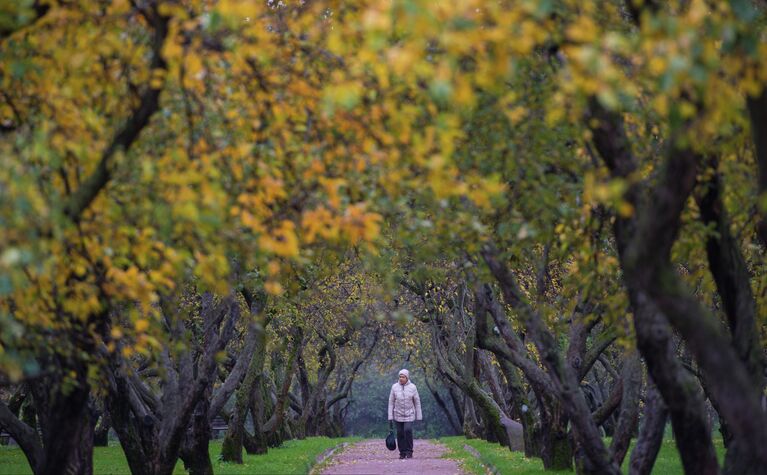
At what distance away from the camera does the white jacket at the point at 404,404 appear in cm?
2569

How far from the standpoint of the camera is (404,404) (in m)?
25.6

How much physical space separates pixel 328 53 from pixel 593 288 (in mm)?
3943

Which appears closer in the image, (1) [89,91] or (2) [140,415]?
(1) [89,91]

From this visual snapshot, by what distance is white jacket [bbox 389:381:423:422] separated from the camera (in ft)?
84.3

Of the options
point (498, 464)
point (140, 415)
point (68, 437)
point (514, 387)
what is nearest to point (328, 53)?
point (68, 437)

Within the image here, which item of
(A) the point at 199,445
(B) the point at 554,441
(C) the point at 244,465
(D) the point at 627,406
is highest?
(D) the point at 627,406

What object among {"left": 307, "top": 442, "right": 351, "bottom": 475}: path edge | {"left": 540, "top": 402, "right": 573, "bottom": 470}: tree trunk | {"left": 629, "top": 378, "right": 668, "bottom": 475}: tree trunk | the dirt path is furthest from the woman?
{"left": 629, "top": 378, "right": 668, "bottom": 475}: tree trunk

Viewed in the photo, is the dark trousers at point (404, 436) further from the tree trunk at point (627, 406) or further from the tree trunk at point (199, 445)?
the tree trunk at point (627, 406)

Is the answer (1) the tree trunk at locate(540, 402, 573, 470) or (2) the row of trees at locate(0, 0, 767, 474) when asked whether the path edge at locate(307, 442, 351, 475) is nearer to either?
(1) the tree trunk at locate(540, 402, 573, 470)

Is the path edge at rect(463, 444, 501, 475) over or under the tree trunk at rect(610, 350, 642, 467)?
under

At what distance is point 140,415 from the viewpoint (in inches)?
611

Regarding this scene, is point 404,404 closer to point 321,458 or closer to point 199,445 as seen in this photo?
point 321,458

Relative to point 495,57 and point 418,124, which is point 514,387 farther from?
point 495,57

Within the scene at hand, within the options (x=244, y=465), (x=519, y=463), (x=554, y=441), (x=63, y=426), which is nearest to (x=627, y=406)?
(x=554, y=441)
